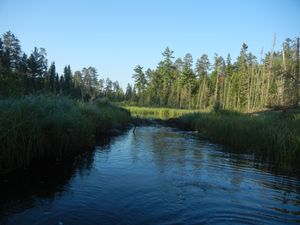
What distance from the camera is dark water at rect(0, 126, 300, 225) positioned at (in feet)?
19.2

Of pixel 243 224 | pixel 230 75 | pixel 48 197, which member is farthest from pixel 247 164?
pixel 230 75

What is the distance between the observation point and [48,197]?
6754mm

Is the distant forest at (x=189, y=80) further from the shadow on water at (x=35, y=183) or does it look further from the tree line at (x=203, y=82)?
the shadow on water at (x=35, y=183)

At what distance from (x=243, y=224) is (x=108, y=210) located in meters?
3.06

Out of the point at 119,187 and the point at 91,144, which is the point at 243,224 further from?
the point at 91,144

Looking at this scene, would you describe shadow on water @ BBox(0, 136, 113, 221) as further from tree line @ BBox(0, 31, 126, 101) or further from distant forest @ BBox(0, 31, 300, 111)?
distant forest @ BBox(0, 31, 300, 111)

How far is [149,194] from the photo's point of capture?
7.30 m

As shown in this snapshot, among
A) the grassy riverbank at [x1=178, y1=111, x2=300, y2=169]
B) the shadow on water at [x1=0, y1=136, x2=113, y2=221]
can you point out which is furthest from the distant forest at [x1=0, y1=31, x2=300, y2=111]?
the shadow on water at [x1=0, y1=136, x2=113, y2=221]

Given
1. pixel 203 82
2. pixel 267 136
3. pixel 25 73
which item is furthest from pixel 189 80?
pixel 267 136

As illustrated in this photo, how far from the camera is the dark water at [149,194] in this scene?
587 cm

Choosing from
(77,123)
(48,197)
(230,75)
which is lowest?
(48,197)

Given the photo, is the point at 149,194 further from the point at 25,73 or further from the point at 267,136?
the point at 25,73

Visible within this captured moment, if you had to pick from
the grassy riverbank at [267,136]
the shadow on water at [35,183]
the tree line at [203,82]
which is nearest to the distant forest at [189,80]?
the tree line at [203,82]

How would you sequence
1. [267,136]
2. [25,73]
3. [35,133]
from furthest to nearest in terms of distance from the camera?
[25,73] → [267,136] → [35,133]
